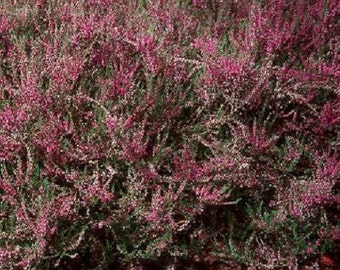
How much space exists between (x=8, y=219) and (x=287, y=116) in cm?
153

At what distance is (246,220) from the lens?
3.08 m

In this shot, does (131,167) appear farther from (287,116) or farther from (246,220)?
(287,116)

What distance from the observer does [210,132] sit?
3.01 meters

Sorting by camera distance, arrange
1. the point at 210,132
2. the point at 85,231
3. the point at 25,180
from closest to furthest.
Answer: the point at 25,180 → the point at 85,231 → the point at 210,132

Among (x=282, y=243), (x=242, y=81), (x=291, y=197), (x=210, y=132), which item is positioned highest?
(x=242, y=81)

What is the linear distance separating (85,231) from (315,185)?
1.15 m

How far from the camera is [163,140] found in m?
2.79

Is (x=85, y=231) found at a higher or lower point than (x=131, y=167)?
lower

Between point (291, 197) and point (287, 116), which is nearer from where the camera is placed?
point (291, 197)

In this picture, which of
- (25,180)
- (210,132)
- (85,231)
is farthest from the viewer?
(210,132)

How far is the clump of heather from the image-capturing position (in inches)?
107

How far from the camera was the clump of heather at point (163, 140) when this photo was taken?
2709 mm

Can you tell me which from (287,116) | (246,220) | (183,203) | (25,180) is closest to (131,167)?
(183,203)

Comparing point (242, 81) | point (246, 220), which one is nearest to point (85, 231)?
point (246, 220)
